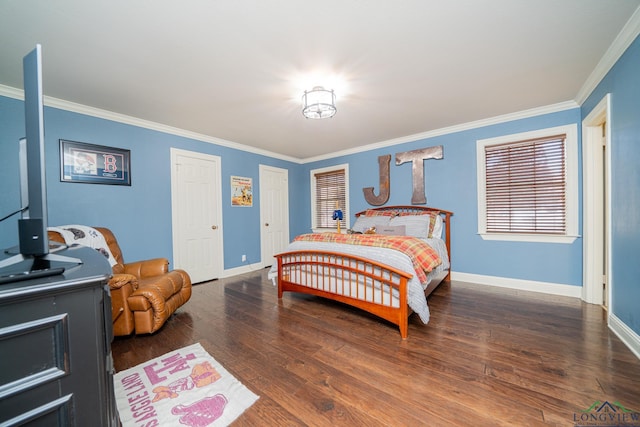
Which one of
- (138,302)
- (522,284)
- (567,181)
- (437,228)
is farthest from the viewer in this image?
(437,228)

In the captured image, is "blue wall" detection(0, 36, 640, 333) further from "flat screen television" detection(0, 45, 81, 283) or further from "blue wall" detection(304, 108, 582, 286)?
"flat screen television" detection(0, 45, 81, 283)

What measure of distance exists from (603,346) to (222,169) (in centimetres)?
493

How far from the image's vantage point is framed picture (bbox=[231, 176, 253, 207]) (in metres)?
4.47

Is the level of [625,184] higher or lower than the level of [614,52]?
lower

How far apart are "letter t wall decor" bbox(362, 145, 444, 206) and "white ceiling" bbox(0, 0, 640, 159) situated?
35.2 inches

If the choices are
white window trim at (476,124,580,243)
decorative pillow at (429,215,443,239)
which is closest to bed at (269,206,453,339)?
decorative pillow at (429,215,443,239)

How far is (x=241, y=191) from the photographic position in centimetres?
459

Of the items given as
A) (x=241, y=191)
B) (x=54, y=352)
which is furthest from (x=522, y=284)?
(x=241, y=191)

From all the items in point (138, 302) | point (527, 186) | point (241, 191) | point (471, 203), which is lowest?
point (138, 302)

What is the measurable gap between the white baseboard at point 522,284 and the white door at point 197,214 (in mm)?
3938

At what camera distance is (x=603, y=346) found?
194 cm

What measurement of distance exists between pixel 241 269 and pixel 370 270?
2.90m

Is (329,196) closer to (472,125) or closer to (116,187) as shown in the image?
(472,125)

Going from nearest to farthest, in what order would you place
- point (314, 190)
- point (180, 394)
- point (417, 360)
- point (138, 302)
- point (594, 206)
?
point (180, 394) < point (417, 360) < point (138, 302) < point (594, 206) < point (314, 190)
